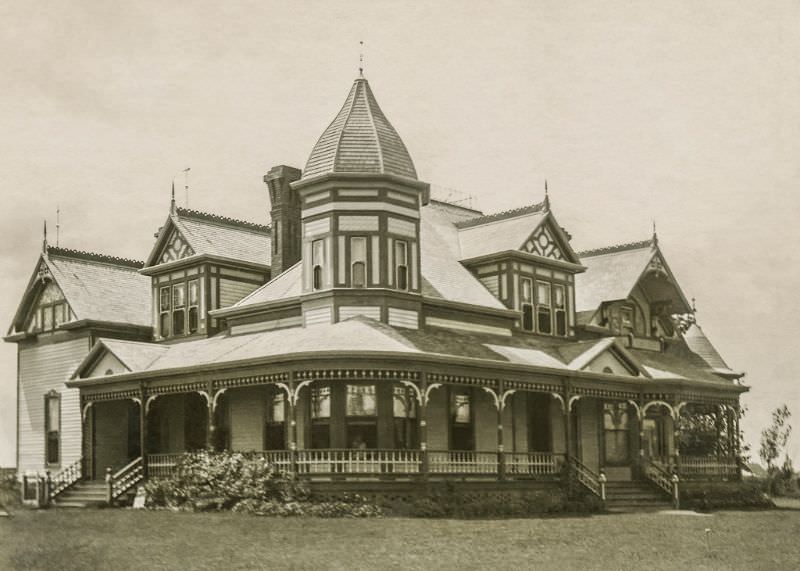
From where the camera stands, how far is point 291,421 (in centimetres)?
3362

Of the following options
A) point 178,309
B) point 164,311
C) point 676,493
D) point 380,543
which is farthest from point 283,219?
point 380,543

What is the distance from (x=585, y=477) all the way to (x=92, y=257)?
22.1m

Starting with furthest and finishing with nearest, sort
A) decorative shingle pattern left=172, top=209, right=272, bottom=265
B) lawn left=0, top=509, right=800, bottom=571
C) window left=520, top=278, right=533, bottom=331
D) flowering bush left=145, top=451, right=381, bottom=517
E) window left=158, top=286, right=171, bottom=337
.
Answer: window left=158, top=286, right=171, bottom=337
decorative shingle pattern left=172, top=209, right=272, bottom=265
window left=520, top=278, right=533, bottom=331
flowering bush left=145, top=451, right=381, bottom=517
lawn left=0, top=509, right=800, bottom=571

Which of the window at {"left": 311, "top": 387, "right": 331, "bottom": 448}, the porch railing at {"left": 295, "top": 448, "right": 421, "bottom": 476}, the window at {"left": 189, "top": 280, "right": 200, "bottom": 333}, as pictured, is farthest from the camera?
the window at {"left": 189, "top": 280, "right": 200, "bottom": 333}

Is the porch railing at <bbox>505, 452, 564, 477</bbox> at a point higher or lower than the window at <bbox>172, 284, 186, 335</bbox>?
lower

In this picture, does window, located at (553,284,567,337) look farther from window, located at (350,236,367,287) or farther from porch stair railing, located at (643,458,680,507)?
window, located at (350,236,367,287)

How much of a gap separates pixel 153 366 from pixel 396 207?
9375 millimetres

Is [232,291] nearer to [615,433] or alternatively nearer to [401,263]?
[401,263]

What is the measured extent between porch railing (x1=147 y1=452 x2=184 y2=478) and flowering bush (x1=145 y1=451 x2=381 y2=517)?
250cm

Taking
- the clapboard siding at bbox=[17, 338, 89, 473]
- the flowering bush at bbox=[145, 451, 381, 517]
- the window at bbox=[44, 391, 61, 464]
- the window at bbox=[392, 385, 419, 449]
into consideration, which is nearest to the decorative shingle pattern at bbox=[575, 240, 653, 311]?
the window at bbox=[392, 385, 419, 449]

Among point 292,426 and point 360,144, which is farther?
point 360,144

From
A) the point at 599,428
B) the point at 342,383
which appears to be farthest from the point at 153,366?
the point at 599,428

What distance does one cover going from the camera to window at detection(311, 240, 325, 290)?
128 feet

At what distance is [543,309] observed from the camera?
44875mm
